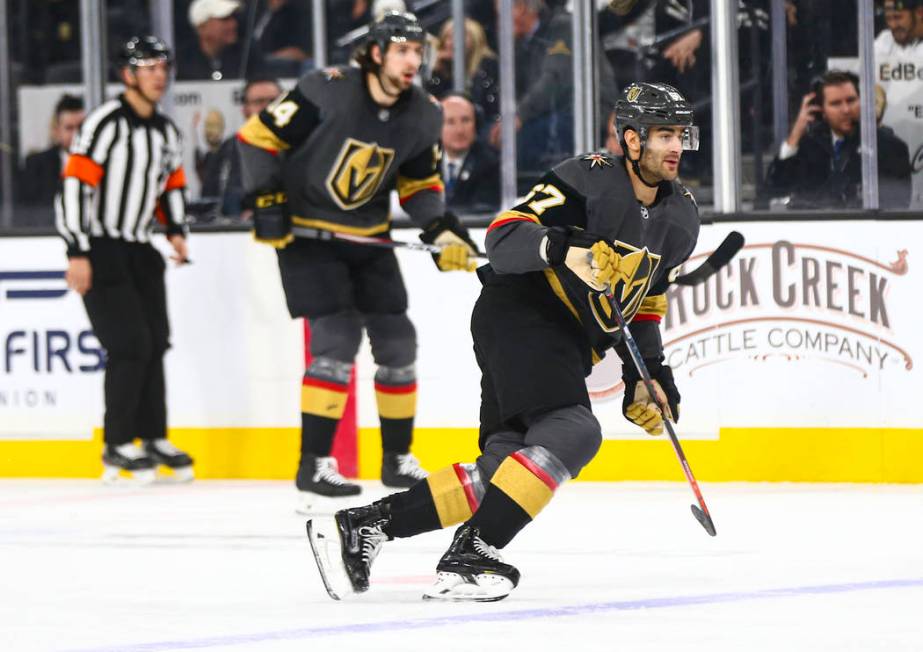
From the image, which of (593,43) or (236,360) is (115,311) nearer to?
(236,360)

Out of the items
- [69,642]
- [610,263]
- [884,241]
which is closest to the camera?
[69,642]

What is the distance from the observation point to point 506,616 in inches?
141

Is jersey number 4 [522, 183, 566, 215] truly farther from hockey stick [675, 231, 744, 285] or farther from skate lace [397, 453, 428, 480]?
skate lace [397, 453, 428, 480]

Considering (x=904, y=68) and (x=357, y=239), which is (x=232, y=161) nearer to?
(x=357, y=239)

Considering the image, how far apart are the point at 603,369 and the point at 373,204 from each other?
858 mm

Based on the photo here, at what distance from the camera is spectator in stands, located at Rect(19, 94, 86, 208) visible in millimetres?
7133

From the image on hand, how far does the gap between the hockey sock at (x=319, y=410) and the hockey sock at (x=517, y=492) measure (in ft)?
6.44

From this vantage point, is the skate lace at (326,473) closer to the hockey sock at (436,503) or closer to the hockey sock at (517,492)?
the hockey sock at (436,503)

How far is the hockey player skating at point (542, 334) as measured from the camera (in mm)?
3699

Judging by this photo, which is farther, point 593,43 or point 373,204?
point 593,43

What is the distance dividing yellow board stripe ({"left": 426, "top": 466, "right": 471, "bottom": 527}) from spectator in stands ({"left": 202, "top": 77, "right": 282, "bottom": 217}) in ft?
10.7

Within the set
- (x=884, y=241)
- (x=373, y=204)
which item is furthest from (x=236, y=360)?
(x=884, y=241)

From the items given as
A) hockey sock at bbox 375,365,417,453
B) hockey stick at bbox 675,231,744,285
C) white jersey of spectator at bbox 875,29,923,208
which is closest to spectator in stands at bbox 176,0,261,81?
hockey sock at bbox 375,365,417,453

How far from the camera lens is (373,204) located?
A: 585cm
